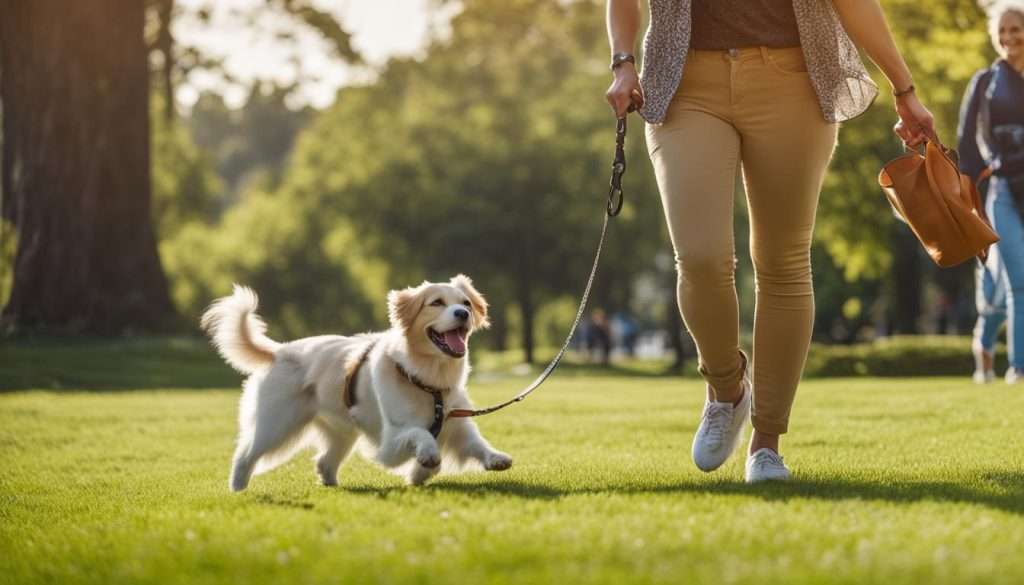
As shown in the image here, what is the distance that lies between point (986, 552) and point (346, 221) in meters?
38.9

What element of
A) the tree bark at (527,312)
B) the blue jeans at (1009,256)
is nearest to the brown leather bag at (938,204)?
the blue jeans at (1009,256)

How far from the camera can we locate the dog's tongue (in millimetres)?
6309

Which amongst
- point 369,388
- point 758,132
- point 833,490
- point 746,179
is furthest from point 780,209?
point 369,388

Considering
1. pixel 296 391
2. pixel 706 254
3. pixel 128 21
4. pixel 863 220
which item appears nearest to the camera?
pixel 706 254

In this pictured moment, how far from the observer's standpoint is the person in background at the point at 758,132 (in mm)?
5250

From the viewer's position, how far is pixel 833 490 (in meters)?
5.08

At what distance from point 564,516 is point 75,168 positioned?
17497mm

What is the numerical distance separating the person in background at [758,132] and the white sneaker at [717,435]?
126mm

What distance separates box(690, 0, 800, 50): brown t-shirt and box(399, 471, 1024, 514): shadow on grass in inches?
68.6

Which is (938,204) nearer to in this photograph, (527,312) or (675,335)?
(675,335)

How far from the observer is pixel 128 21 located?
21.3 metres

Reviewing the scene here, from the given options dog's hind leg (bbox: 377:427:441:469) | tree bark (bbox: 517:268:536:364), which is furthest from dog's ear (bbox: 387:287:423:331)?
tree bark (bbox: 517:268:536:364)

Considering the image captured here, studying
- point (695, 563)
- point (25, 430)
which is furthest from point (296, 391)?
point (25, 430)

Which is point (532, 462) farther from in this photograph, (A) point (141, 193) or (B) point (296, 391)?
(A) point (141, 193)
